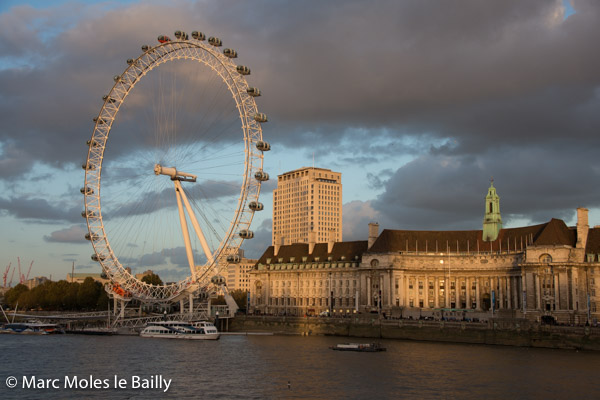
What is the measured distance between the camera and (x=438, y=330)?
347 feet

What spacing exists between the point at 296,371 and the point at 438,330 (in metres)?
41.5

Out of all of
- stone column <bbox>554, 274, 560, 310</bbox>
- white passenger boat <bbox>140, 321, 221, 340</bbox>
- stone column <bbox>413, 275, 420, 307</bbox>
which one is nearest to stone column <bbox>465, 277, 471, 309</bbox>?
stone column <bbox>413, 275, 420, 307</bbox>

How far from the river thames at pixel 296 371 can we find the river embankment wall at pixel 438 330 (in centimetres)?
361

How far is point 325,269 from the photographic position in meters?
157

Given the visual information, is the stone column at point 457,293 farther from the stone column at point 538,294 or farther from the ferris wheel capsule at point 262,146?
the ferris wheel capsule at point 262,146

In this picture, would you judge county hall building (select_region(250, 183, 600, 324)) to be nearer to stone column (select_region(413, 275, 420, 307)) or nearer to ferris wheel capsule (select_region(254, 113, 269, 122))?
stone column (select_region(413, 275, 420, 307))


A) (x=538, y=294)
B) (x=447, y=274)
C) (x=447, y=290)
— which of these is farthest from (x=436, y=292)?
(x=538, y=294)

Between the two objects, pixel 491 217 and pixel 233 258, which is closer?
pixel 233 258

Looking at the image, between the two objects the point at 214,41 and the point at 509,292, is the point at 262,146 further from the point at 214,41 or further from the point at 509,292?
the point at 509,292

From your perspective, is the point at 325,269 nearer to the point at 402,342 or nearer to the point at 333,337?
the point at 333,337

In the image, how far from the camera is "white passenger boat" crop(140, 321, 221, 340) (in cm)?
11088

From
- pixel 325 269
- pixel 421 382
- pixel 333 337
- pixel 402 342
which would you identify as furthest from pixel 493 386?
pixel 325 269

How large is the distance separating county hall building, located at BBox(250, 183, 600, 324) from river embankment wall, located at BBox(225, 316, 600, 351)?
50.5 feet

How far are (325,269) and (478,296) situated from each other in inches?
1334
